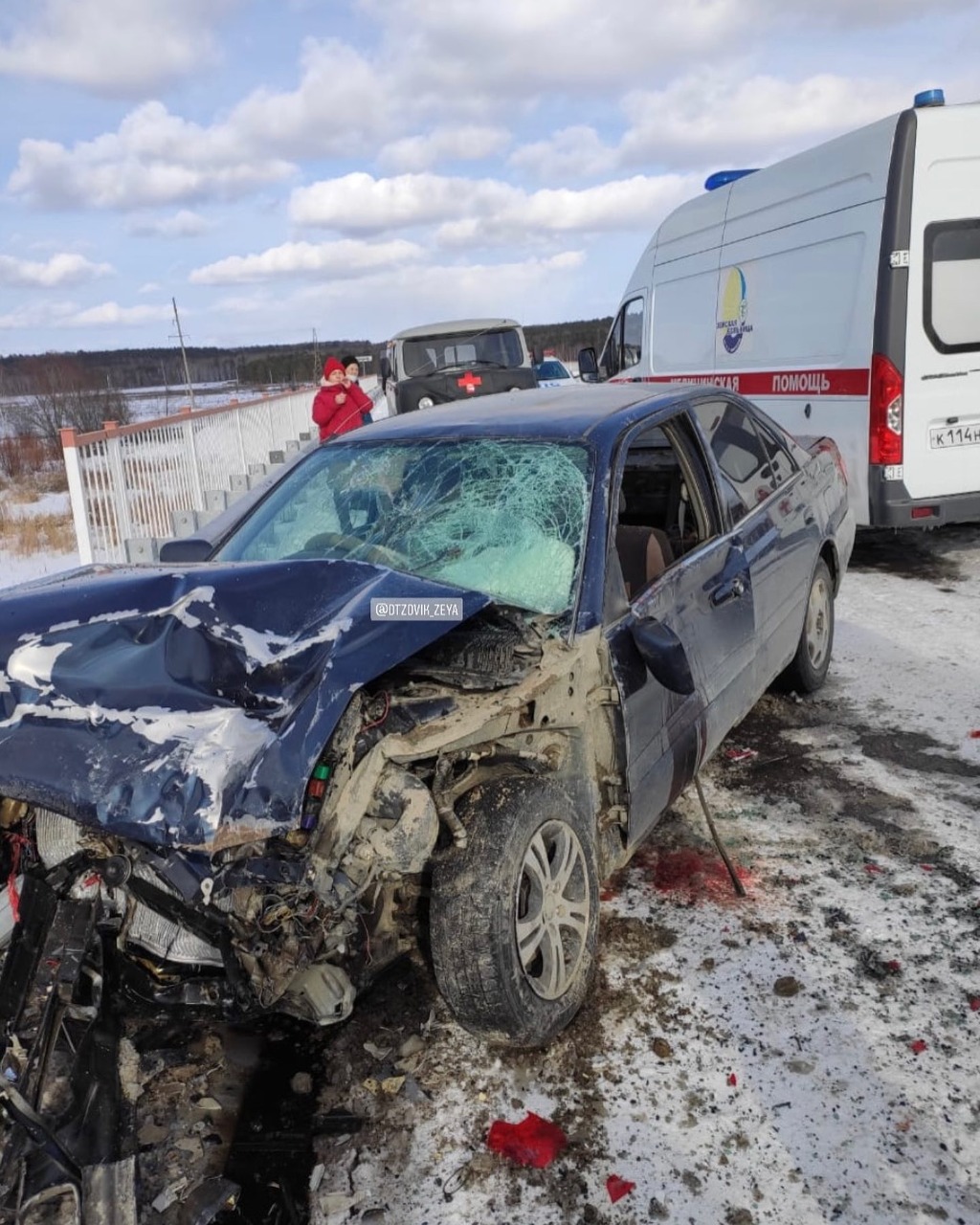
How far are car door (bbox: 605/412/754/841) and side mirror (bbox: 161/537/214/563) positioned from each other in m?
1.54

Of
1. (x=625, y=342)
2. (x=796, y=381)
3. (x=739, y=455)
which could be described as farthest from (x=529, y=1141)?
(x=625, y=342)

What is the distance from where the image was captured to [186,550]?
138 inches

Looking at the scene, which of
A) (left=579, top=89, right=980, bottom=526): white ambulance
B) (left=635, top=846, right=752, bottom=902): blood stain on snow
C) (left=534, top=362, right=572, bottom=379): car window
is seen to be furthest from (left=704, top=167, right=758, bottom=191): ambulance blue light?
(left=534, top=362, right=572, bottom=379): car window

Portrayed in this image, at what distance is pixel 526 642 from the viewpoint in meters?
2.63

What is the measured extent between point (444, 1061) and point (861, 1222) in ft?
3.50

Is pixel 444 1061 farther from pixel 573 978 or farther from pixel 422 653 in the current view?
pixel 422 653

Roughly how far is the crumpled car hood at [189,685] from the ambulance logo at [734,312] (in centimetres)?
638

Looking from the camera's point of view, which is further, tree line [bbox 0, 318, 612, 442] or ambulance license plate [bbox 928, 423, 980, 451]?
tree line [bbox 0, 318, 612, 442]

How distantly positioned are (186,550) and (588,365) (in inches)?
308

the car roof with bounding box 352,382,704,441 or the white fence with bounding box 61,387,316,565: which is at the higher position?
the car roof with bounding box 352,382,704,441

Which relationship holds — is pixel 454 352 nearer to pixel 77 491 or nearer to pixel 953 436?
pixel 77 491

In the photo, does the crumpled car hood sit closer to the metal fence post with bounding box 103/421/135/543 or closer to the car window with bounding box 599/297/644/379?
the metal fence post with bounding box 103/421/135/543

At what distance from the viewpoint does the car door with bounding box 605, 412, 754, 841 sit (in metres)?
2.76

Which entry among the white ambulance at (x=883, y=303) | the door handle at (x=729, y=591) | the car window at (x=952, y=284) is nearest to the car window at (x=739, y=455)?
the door handle at (x=729, y=591)
